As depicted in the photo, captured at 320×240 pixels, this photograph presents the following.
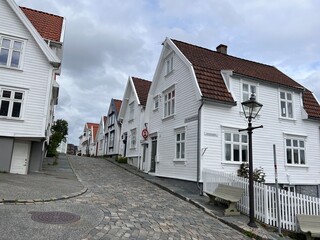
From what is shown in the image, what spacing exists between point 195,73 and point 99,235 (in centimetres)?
1072

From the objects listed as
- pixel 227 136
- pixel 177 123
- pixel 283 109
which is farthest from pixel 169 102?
pixel 283 109

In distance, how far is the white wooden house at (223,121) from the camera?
14.8 meters

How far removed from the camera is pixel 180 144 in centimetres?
1645

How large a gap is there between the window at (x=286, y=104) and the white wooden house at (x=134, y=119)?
9.76 meters

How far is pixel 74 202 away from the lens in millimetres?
9297

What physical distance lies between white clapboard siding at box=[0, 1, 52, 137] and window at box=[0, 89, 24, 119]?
0.97 feet

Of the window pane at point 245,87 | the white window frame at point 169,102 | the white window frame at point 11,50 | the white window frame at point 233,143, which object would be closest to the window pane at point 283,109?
the window pane at point 245,87

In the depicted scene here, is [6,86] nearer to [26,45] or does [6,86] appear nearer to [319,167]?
[26,45]

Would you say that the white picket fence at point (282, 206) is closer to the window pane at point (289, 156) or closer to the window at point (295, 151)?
the window pane at point (289, 156)

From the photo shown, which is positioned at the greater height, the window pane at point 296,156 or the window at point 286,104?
the window at point 286,104

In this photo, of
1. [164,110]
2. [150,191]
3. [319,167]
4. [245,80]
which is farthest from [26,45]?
[319,167]

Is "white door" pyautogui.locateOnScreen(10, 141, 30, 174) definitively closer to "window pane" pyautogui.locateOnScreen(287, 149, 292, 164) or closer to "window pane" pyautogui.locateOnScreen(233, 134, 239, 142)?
"window pane" pyautogui.locateOnScreen(233, 134, 239, 142)

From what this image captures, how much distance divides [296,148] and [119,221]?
13.6 m

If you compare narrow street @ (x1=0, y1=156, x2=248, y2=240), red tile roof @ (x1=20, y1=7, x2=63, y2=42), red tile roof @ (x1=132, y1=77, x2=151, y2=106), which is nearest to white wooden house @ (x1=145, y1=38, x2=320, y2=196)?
narrow street @ (x1=0, y1=156, x2=248, y2=240)
